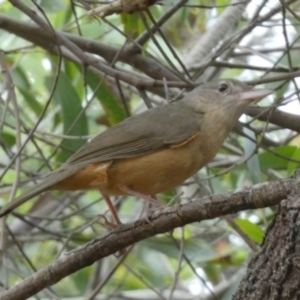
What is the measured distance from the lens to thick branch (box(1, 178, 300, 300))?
2.34m

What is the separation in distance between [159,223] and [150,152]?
0.90 metres

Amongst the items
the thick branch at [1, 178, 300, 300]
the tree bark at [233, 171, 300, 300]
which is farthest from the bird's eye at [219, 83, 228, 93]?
the tree bark at [233, 171, 300, 300]

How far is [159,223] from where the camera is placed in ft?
8.66

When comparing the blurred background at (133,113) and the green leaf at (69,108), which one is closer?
the blurred background at (133,113)

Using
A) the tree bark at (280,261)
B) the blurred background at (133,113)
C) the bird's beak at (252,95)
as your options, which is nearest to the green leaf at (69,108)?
the blurred background at (133,113)

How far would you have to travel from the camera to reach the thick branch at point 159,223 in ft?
7.66

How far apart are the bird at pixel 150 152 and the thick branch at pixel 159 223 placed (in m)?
0.42

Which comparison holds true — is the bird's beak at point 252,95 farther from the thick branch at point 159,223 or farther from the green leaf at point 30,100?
the green leaf at point 30,100

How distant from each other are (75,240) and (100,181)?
5.77 ft

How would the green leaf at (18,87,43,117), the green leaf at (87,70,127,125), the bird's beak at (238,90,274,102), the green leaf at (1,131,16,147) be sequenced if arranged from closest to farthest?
the bird's beak at (238,90,274,102), the green leaf at (87,70,127,125), the green leaf at (1,131,16,147), the green leaf at (18,87,43,117)

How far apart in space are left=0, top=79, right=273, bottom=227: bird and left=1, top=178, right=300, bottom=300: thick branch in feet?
1.38

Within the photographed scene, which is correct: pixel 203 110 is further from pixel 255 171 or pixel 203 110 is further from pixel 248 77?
pixel 248 77

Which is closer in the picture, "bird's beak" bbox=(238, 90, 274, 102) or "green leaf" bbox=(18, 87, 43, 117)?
"bird's beak" bbox=(238, 90, 274, 102)

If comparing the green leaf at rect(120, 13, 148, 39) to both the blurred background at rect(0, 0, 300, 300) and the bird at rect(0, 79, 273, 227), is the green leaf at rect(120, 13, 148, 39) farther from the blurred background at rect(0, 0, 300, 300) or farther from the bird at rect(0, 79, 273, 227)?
the bird at rect(0, 79, 273, 227)
